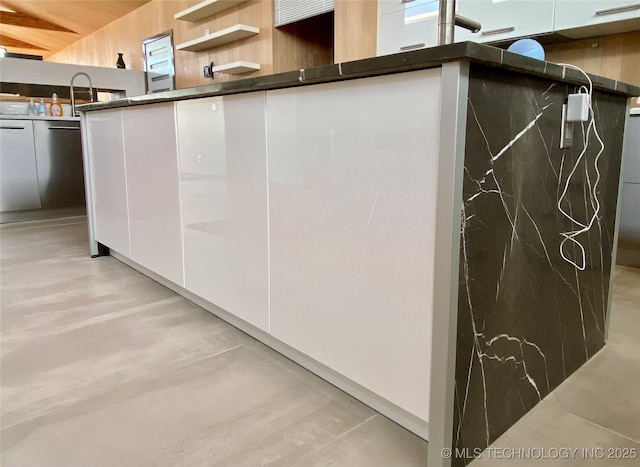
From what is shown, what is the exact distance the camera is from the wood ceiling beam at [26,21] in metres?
8.04

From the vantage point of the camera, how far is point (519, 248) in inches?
43.6

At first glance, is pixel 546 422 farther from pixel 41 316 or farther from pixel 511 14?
pixel 511 14

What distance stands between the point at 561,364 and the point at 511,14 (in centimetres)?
239

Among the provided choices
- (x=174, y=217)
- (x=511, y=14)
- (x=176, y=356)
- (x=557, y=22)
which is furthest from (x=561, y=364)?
(x=511, y=14)

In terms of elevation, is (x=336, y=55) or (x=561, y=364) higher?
(x=336, y=55)

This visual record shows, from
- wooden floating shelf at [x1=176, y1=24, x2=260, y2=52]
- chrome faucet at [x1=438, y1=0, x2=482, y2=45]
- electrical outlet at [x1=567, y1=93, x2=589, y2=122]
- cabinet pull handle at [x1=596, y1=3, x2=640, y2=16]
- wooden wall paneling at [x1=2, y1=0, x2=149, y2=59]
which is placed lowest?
electrical outlet at [x1=567, y1=93, x2=589, y2=122]

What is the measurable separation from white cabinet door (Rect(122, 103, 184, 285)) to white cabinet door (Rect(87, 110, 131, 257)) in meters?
0.11

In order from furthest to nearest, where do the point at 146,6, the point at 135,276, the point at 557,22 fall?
the point at 146,6 < the point at 557,22 < the point at 135,276

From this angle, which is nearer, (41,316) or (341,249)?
(341,249)

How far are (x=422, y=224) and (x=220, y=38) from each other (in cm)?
484

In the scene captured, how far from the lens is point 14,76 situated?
5.42 metres

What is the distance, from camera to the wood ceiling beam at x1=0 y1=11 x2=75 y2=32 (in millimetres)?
8039

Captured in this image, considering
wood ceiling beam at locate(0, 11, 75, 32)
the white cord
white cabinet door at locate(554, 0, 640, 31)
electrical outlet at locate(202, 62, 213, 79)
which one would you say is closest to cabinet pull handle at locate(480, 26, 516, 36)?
white cabinet door at locate(554, 0, 640, 31)

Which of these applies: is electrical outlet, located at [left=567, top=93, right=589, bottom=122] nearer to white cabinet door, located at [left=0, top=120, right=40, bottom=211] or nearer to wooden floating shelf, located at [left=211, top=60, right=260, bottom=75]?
wooden floating shelf, located at [left=211, top=60, right=260, bottom=75]
